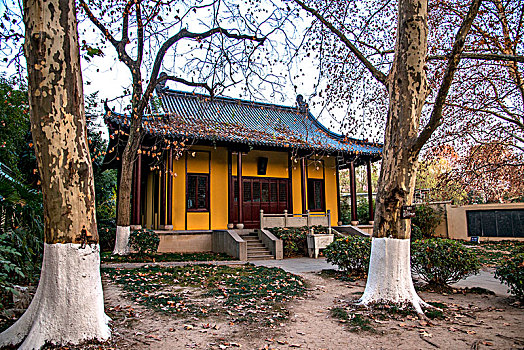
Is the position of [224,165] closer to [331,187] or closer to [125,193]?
[125,193]

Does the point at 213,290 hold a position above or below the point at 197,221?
below

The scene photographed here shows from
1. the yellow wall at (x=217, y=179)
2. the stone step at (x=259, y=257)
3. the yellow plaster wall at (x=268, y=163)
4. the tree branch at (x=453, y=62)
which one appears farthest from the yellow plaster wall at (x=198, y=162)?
the tree branch at (x=453, y=62)

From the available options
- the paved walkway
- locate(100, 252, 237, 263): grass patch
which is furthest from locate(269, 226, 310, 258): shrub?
locate(100, 252, 237, 263): grass patch

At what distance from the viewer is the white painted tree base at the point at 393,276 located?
4.75m

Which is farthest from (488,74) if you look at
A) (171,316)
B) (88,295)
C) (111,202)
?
(111,202)

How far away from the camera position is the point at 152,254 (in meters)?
10.6

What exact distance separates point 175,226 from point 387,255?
10376mm

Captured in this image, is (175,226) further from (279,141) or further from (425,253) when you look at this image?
(425,253)

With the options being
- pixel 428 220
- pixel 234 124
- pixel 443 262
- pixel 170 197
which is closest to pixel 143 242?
pixel 170 197

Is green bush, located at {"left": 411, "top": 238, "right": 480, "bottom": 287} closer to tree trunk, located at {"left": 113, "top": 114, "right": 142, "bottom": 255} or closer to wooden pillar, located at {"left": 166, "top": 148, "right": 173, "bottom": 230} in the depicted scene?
tree trunk, located at {"left": 113, "top": 114, "right": 142, "bottom": 255}

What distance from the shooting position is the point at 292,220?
13.8m

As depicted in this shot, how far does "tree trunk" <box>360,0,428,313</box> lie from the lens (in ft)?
15.7

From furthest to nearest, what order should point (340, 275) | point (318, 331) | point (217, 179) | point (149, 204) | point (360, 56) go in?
point (149, 204) → point (217, 179) → point (340, 275) → point (360, 56) → point (318, 331)

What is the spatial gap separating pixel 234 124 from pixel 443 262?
10906 millimetres
